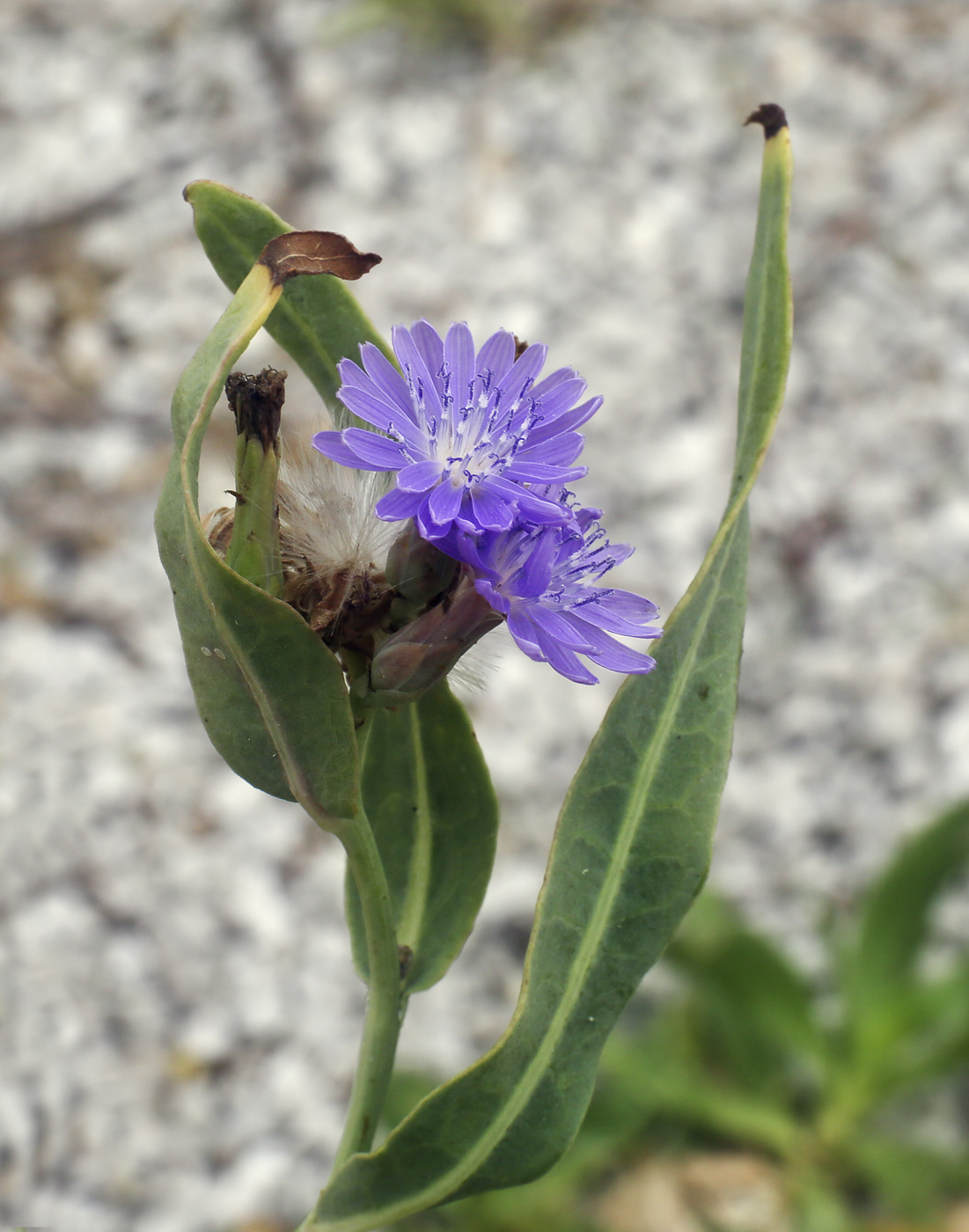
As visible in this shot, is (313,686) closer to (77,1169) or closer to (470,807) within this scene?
(470,807)

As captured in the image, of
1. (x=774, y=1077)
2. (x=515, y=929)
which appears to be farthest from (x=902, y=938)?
(x=515, y=929)

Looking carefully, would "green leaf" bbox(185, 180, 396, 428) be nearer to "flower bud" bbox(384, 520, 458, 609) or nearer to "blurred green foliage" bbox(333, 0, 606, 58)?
"flower bud" bbox(384, 520, 458, 609)

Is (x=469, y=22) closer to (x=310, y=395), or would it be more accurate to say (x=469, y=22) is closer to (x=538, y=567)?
(x=310, y=395)

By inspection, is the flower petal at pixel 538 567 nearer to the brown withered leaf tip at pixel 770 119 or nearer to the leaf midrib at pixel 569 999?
the leaf midrib at pixel 569 999

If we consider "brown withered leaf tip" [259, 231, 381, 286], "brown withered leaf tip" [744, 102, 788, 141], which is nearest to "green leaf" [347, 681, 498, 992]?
"brown withered leaf tip" [259, 231, 381, 286]

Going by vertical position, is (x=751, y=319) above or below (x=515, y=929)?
below

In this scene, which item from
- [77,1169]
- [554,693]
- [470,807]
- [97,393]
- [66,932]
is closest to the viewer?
[470,807]

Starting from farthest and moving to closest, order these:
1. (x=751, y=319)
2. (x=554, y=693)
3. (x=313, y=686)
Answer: (x=554, y=693)
(x=751, y=319)
(x=313, y=686)
